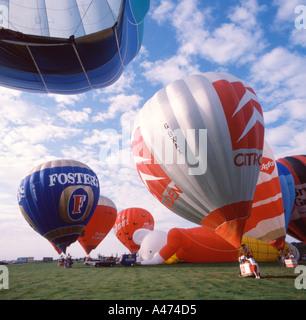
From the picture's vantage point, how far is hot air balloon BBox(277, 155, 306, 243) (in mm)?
15445

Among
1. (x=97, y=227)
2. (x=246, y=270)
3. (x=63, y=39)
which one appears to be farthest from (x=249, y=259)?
(x=97, y=227)

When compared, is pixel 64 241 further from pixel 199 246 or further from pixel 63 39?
pixel 63 39

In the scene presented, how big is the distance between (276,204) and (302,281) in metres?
5.34

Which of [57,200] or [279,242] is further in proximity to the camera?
[57,200]

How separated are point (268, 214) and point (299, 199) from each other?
5.00 metres

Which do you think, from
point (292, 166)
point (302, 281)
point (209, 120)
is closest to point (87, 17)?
point (209, 120)

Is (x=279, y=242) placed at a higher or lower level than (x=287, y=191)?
lower

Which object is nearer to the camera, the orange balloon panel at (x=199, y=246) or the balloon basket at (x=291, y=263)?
the balloon basket at (x=291, y=263)

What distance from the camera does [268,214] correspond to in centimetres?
1191

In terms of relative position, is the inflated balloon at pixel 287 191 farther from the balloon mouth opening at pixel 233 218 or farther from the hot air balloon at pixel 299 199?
the balloon mouth opening at pixel 233 218

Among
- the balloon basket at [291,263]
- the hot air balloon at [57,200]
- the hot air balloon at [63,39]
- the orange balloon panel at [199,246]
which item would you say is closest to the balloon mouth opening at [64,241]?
the hot air balloon at [57,200]

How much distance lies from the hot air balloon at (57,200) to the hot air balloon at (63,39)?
8243 millimetres

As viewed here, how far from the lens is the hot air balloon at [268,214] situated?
1191 cm

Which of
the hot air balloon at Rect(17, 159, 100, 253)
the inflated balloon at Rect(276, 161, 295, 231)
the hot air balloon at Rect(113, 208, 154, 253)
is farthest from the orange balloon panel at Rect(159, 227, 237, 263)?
the hot air balloon at Rect(113, 208, 154, 253)
